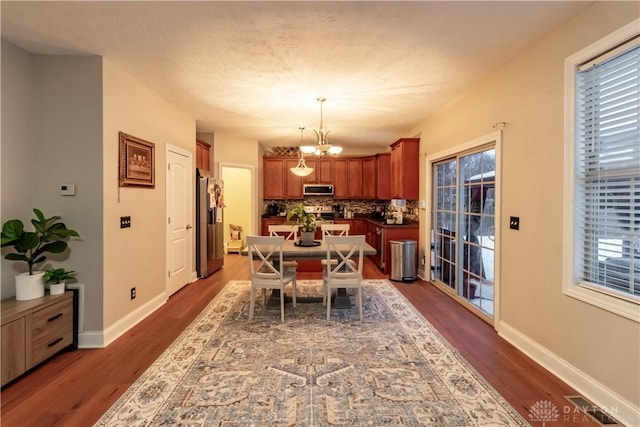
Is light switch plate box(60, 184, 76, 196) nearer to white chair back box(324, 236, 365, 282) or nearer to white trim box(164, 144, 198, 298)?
white trim box(164, 144, 198, 298)

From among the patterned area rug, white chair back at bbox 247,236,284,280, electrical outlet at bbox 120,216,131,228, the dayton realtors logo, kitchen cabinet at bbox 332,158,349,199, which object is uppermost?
kitchen cabinet at bbox 332,158,349,199

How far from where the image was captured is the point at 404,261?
4820mm

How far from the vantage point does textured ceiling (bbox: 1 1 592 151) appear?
204cm

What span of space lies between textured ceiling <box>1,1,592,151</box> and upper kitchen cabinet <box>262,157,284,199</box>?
307 cm

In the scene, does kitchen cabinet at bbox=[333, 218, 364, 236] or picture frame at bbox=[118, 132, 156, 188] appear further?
kitchen cabinet at bbox=[333, 218, 364, 236]

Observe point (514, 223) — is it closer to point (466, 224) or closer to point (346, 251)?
point (466, 224)

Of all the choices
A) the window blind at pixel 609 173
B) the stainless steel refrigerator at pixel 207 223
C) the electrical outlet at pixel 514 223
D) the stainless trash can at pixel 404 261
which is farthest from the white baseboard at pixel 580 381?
the stainless steel refrigerator at pixel 207 223

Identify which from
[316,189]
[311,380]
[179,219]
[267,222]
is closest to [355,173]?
[316,189]

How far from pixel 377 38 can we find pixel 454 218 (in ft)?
8.78

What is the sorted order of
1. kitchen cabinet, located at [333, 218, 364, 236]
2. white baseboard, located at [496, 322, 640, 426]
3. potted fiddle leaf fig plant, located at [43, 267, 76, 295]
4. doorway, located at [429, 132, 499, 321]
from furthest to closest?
kitchen cabinet, located at [333, 218, 364, 236], doorway, located at [429, 132, 499, 321], potted fiddle leaf fig plant, located at [43, 267, 76, 295], white baseboard, located at [496, 322, 640, 426]

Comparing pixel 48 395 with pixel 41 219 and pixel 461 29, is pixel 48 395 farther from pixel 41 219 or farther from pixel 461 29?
pixel 461 29

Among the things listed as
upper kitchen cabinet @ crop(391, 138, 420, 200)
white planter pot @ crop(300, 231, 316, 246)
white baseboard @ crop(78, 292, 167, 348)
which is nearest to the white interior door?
white baseboard @ crop(78, 292, 167, 348)

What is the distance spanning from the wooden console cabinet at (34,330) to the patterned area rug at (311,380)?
84cm

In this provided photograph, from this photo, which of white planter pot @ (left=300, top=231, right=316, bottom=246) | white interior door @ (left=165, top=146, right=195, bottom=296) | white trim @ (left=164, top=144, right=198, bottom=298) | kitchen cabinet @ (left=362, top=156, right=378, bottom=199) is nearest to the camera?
white planter pot @ (left=300, top=231, right=316, bottom=246)
